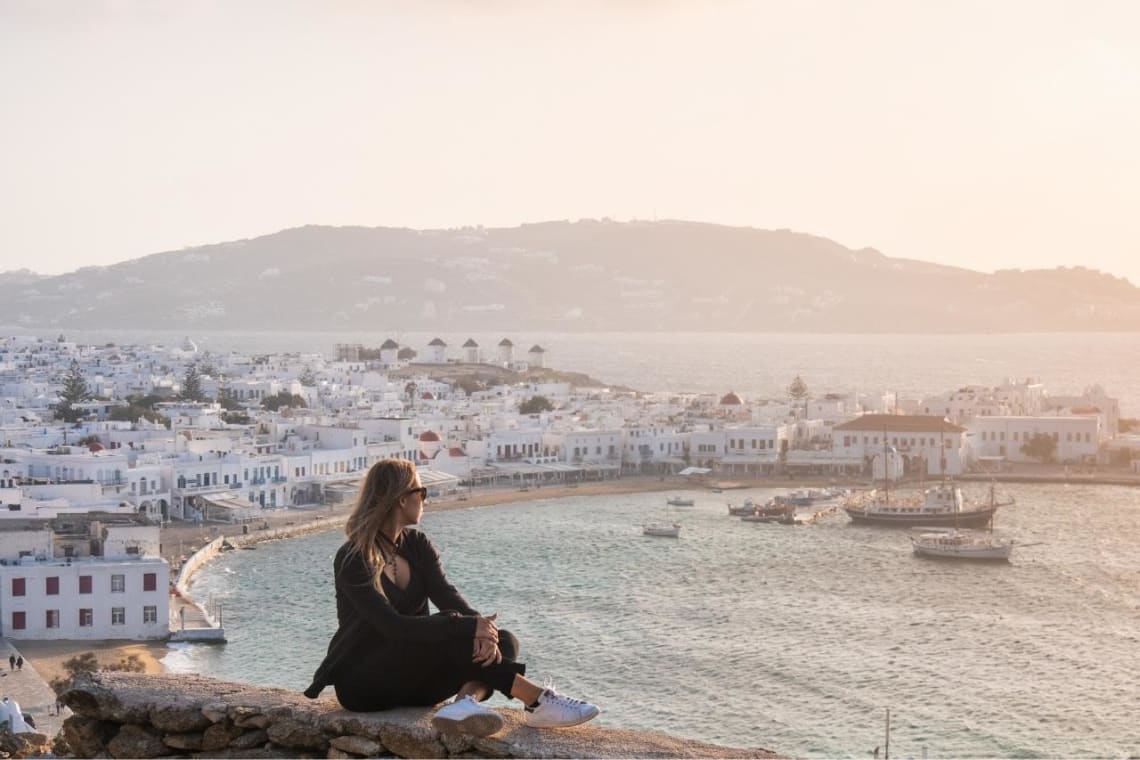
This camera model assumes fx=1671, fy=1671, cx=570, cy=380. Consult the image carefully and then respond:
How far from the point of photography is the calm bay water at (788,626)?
13.7 meters

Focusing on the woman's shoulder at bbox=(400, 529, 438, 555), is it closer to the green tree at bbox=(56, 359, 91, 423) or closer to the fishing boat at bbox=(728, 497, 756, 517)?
the fishing boat at bbox=(728, 497, 756, 517)

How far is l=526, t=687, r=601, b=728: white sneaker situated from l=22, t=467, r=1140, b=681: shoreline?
10590mm

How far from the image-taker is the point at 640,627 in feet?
59.2

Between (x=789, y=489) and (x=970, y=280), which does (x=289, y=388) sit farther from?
(x=970, y=280)

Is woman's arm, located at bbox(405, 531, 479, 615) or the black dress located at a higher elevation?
woman's arm, located at bbox(405, 531, 479, 615)

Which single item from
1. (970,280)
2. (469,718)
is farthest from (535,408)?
(970,280)

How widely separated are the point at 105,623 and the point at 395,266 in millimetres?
172258

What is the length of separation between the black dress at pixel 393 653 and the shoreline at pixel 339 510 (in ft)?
33.9

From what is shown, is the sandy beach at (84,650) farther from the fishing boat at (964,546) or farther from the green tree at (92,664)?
the fishing boat at (964,546)

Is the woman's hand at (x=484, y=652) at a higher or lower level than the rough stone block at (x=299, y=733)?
higher

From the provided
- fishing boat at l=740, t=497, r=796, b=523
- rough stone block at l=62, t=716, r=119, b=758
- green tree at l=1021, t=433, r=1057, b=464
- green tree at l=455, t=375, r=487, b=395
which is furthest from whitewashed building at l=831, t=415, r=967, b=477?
rough stone block at l=62, t=716, r=119, b=758

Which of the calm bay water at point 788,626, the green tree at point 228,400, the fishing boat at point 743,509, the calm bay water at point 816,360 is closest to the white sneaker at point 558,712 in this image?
the calm bay water at point 788,626

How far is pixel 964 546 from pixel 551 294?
16140 cm

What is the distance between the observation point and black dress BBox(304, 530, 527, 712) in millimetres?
4102
